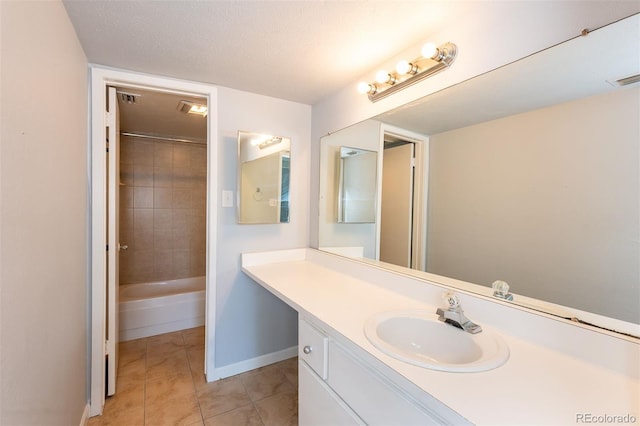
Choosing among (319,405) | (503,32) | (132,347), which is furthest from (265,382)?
(503,32)

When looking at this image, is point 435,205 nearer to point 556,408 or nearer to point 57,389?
point 556,408

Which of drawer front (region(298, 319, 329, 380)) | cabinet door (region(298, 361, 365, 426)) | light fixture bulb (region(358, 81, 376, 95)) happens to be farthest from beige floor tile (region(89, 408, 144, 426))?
light fixture bulb (region(358, 81, 376, 95))

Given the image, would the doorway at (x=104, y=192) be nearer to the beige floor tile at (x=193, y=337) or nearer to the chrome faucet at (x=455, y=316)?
the beige floor tile at (x=193, y=337)

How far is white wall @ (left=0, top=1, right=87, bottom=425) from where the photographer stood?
733 mm

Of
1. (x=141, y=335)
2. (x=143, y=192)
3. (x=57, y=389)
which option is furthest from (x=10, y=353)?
(x=143, y=192)

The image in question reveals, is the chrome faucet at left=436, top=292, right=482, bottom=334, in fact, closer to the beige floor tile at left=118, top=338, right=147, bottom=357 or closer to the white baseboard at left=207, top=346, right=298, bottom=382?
the white baseboard at left=207, top=346, right=298, bottom=382

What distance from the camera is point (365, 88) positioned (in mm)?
1580

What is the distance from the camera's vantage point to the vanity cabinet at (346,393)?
2.41 feet

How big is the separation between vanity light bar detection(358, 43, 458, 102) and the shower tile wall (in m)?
2.65

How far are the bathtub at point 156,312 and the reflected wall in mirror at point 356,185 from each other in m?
1.89

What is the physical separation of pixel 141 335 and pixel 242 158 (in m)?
2.03

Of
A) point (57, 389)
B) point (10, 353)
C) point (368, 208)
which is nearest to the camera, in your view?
point (10, 353)

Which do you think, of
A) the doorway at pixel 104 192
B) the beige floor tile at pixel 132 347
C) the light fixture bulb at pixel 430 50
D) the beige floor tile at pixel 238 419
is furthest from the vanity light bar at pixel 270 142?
the beige floor tile at pixel 132 347

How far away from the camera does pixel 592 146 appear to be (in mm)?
844
